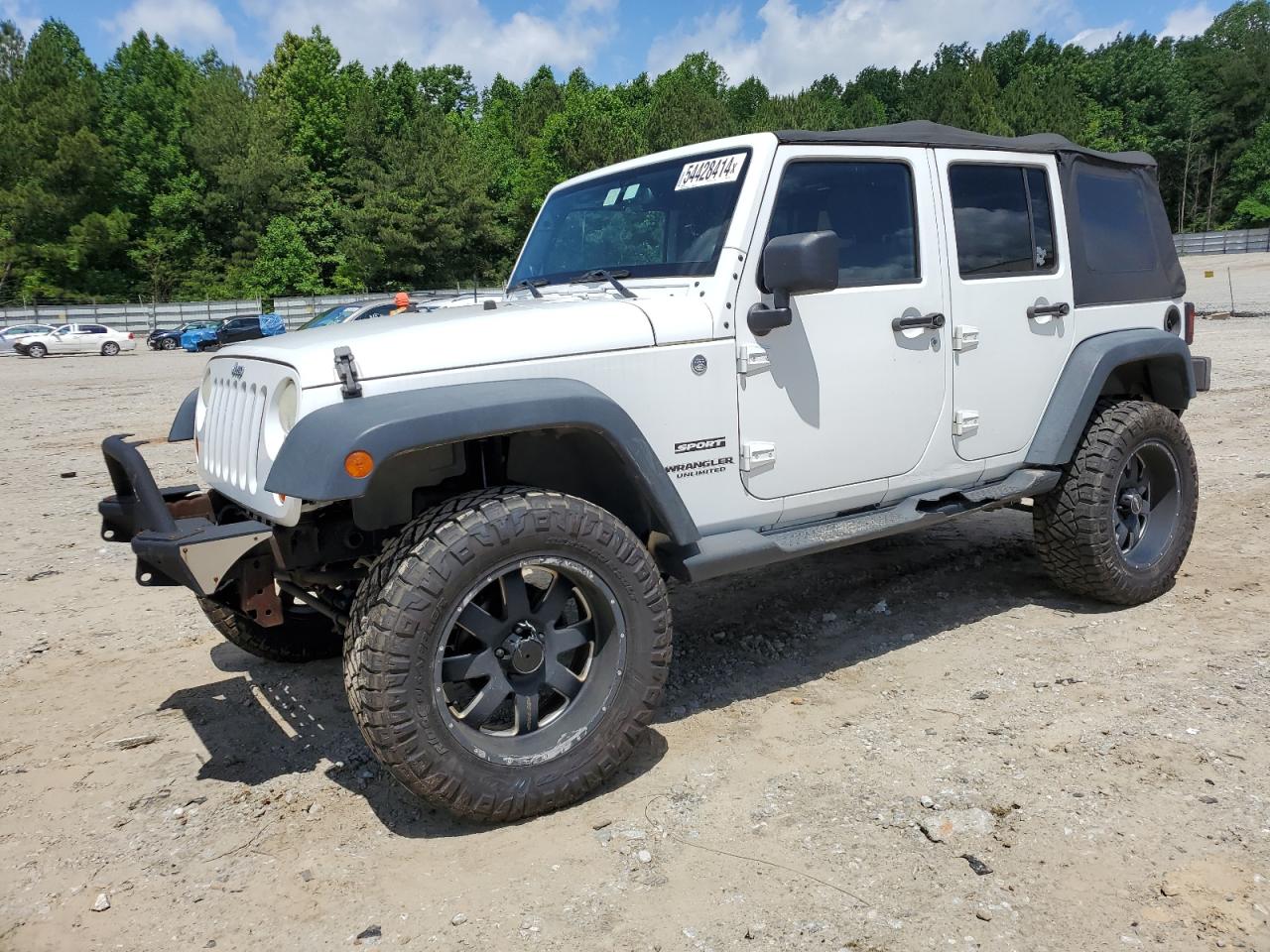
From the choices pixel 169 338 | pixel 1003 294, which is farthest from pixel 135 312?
pixel 1003 294

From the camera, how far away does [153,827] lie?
3.16 m

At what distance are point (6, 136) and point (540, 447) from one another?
62145mm

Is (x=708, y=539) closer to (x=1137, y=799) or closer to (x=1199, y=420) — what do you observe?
(x=1137, y=799)

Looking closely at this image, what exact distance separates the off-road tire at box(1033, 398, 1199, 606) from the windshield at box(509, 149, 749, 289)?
2226 mm

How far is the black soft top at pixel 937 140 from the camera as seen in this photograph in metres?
3.75

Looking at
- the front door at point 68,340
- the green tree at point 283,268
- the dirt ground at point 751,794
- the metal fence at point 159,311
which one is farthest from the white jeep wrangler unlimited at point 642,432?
the green tree at point 283,268

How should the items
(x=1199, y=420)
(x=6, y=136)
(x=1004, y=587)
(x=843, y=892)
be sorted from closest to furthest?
(x=843, y=892) < (x=1004, y=587) < (x=1199, y=420) < (x=6, y=136)

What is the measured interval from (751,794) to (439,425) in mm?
1590

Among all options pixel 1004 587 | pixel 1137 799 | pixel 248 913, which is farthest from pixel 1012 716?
pixel 248 913

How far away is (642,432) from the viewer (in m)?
3.25

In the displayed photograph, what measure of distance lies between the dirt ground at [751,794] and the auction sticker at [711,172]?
206 cm

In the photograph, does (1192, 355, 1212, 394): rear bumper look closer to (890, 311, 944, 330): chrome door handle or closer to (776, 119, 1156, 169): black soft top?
(776, 119, 1156, 169): black soft top

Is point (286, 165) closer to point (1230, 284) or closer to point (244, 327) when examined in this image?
point (244, 327)

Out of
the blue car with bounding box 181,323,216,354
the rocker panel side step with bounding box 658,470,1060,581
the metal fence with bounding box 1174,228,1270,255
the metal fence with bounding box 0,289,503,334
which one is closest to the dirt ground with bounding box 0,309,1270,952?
the rocker panel side step with bounding box 658,470,1060,581
